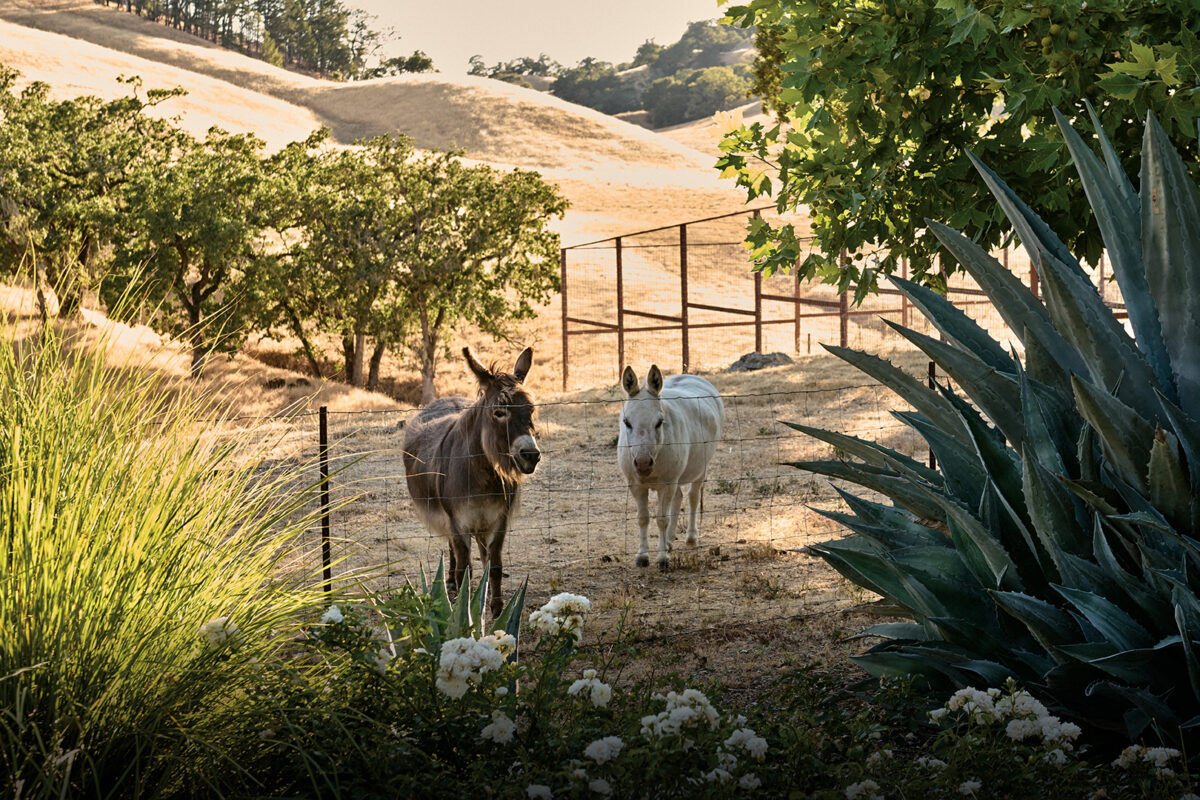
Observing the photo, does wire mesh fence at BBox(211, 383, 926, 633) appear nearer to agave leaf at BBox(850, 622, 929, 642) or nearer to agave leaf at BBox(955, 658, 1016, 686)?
agave leaf at BBox(850, 622, 929, 642)

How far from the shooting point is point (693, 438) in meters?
8.62

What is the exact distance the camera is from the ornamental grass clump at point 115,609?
2.12 m

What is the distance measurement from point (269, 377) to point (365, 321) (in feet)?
7.63

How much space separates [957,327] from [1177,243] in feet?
2.19

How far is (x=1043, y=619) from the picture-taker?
8.92ft

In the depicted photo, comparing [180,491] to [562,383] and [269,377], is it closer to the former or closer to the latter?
[269,377]

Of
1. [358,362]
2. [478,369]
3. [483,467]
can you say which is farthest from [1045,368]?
[358,362]

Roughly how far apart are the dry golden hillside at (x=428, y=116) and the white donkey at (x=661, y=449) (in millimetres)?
28278

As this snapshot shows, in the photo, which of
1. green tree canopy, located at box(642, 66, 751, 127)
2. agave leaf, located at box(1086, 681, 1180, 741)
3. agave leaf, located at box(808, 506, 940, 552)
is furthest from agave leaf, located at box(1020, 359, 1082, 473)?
green tree canopy, located at box(642, 66, 751, 127)

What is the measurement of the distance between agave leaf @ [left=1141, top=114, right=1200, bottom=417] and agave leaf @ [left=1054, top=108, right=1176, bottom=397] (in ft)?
0.18

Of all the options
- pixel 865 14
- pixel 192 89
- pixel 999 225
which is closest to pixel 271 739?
pixel 865 14

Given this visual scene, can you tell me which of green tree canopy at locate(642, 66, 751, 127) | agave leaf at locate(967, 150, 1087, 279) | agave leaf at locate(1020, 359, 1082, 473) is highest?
green tree canopy at locate(642, 66, 751, 127)

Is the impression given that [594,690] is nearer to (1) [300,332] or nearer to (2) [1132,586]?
(2) [1132,586]

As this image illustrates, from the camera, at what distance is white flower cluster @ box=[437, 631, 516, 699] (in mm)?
2289
